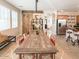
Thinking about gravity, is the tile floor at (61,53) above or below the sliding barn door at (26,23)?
below

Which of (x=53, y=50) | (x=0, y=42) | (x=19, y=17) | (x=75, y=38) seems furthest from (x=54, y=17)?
(x=53, y=50)

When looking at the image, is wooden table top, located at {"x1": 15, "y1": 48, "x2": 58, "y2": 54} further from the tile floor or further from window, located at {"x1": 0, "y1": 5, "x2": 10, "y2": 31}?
window, located at {"x1": 0, "y1": 5, "x2": 10, "y2": 31}

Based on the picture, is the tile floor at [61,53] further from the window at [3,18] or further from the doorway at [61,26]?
the doorway at [61,26]

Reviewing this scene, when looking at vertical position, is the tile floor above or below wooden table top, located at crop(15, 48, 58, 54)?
below

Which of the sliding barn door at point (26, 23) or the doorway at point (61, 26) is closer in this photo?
the doorway at point (61, 26)

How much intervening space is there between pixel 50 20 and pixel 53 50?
15.1 m

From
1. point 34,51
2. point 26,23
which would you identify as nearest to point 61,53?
point 34,51

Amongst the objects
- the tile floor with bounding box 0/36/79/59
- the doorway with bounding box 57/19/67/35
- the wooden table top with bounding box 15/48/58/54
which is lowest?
the tile floor with bounding box 0/36/79/59

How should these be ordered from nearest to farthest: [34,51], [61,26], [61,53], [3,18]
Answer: [34,51]
[61,53]
[3,18]
[61,26]

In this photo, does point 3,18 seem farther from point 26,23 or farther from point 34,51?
point 26,23

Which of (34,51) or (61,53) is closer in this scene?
(34,51)

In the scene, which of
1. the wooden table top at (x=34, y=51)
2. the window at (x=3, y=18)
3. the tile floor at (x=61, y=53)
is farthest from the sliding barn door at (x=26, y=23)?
the wooden table top at (x=34, y=51)

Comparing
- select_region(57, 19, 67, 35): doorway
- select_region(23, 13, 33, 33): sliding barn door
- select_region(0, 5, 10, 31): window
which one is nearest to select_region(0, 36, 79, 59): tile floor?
select_region(0, 5, 10, 31): window

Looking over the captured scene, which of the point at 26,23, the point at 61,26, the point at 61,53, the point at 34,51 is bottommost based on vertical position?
the point at 61,53
